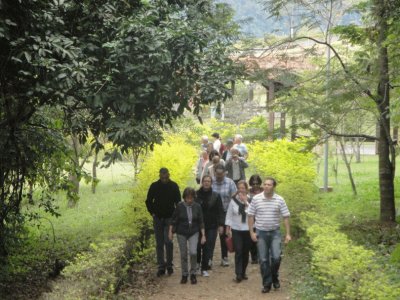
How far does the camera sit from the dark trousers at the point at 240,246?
8961 mm

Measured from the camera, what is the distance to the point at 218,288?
8.95m

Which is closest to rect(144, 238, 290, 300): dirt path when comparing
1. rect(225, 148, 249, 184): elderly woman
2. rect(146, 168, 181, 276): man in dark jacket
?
rect(146, 168, 181, 276): man in dark jacket

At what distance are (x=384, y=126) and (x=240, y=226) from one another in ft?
14.4

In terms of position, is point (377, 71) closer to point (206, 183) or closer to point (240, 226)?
point (206, 183)

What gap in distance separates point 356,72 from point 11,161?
7.09 meters

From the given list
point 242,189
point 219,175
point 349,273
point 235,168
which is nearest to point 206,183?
point 219,175

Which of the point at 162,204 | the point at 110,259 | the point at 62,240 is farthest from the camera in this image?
the point at 62,240

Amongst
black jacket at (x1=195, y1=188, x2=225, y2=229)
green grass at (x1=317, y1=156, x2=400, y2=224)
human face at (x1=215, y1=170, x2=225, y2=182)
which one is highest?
human face at (x1=215, y1=170, x2=225, y2=182)

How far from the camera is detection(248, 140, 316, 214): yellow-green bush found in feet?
37.8

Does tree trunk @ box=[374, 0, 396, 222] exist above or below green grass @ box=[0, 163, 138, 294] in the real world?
above

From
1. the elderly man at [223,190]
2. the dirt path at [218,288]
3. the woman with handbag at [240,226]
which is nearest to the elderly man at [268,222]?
the dirt path at [218,288]

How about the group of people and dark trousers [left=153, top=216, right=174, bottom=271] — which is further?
dark trousers [left=153, top=216, right=174, bottom=271]

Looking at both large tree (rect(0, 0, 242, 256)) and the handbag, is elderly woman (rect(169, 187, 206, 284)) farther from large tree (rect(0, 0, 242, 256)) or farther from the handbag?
large tree (rect(0, 0, 242, 256))

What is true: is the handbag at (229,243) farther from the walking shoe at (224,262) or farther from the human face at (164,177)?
the human face at (164,177)
